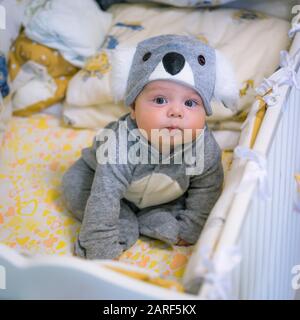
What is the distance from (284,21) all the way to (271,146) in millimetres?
763

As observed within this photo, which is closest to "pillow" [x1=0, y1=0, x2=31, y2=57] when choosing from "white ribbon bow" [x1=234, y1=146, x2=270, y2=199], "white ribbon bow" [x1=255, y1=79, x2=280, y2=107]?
"white ribbon bow" [x1=255, y1=79, x2=280, y2=107]

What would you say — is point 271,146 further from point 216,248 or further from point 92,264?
point 92,264

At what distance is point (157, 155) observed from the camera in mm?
1245

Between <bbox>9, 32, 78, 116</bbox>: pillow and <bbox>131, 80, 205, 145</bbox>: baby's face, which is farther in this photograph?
<bbox>9, 32, 78, 116</bbox>: pillow

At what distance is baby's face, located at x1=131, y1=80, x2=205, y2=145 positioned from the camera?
114cm

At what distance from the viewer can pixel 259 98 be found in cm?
124

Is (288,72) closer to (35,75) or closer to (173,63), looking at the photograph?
(173,63)

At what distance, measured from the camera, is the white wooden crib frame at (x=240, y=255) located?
826mm

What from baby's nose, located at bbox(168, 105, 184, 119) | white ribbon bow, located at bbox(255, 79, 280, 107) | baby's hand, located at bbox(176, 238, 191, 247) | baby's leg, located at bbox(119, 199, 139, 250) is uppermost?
white ribbon bow, located at bbox(255, 79, 280, 107)

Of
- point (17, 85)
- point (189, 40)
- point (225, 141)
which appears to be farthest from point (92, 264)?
point (17, 85)

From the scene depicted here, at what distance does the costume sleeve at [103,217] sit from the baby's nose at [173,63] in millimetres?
258

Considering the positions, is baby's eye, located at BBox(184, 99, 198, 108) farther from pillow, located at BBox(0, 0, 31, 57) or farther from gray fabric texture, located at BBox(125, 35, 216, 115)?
pillow, located at BBox(0, 0, 31, 57)

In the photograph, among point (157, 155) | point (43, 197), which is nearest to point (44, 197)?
point (43, 197)

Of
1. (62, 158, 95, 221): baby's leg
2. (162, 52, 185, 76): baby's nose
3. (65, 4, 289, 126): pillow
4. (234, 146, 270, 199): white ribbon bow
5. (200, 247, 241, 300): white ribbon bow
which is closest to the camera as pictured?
(200, 247, 241, 300): white ribbon bow
